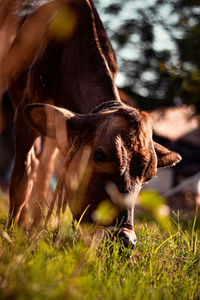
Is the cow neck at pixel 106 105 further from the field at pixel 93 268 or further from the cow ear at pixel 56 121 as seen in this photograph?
the field at pixel 93 268

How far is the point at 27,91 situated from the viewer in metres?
4.27

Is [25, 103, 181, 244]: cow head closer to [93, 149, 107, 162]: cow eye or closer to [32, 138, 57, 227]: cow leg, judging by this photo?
[93, 149, 107, 162]: cow eye

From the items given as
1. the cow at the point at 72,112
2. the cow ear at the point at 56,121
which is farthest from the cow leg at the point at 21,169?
the cow ear at the point at 56,121

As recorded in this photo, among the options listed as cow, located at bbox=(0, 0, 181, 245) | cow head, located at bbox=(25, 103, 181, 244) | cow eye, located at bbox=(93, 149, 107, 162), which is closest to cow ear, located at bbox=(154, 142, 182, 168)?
cow, located at bbox=(0, 0, 181, 245)

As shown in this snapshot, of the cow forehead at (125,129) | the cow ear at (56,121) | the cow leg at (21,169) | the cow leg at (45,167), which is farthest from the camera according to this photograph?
the cow leg at (45,167)

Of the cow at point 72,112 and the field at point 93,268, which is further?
the cow at point 72,112

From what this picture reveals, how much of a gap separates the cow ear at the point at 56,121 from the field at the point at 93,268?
0.78 metres

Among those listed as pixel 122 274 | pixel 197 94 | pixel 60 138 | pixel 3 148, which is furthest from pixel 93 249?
pixel 3 148

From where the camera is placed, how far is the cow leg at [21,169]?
14.2 feet

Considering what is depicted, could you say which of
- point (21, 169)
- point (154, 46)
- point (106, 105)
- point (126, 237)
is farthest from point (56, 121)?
point (154, 46)

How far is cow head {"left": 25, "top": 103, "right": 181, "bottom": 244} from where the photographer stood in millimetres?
2918

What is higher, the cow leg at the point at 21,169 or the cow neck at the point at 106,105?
the cow neck at the point at 106,105

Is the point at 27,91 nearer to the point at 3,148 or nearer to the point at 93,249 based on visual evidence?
the point at 93,249

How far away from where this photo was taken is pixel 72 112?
3365 millimetres
